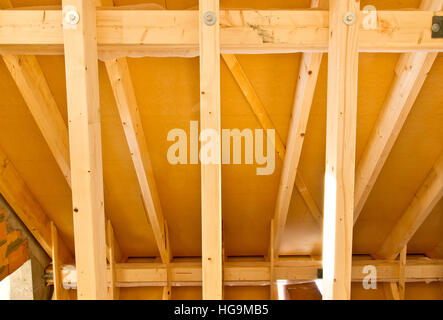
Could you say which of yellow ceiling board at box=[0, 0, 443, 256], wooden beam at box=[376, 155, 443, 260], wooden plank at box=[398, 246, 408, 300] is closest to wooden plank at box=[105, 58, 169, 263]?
yellow ceiling board at box=[0, 0, 443, 256]

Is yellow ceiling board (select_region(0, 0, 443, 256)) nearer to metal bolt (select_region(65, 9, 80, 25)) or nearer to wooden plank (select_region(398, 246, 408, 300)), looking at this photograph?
wooden plank (select_region(398, 246, 408, 300))

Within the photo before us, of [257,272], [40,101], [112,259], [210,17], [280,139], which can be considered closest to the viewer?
[210,17]

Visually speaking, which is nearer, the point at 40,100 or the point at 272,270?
the point at 40,100

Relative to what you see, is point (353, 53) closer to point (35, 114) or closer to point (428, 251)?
point (35, 114)

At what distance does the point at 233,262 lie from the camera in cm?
339

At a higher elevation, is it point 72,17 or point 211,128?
point 72,17

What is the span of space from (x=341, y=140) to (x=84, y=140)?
3.18 feet

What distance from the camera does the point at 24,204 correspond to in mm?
2717

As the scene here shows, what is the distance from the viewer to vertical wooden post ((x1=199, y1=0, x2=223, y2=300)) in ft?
3.75

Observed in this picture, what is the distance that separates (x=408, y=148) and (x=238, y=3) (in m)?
1.70

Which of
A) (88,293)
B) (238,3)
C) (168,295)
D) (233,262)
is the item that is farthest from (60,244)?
(238,3)

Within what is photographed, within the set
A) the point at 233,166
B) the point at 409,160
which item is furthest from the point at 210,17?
the point at 409,160

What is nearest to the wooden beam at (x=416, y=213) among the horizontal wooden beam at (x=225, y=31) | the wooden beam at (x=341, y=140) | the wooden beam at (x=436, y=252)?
the wooden beam at (x=436, y=252)

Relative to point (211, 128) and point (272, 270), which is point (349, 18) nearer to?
point (211, 128)
